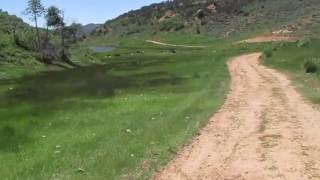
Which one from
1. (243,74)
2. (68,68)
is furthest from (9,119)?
(68,68)

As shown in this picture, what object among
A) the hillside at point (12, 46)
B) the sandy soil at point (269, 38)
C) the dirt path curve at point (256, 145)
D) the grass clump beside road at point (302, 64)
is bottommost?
the sandy soil at point (269, 38)

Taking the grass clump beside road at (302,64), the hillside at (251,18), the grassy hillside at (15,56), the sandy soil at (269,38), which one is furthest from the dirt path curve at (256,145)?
the hillside at (251,18)

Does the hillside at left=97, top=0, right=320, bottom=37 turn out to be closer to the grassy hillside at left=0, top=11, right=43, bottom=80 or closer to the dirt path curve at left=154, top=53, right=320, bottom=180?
the grassy hillside at left=0, top=11, right=43, bottom=80

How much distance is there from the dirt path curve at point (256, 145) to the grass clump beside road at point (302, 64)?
476 cm

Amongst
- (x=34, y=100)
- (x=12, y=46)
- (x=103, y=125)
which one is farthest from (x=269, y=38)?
(x=103, y=125)

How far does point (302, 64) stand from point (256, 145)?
119ft

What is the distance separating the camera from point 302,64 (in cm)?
5438

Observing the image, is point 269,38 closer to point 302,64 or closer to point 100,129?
point 302,64

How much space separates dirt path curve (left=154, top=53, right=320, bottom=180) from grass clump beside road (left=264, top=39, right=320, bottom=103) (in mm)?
4759

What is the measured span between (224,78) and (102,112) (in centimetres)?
1880

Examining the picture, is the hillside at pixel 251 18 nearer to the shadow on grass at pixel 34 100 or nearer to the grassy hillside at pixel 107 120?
the grassy hillside at pixel 107 120

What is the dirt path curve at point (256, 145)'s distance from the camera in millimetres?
16453

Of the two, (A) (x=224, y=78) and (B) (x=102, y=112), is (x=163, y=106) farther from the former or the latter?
(A) (x=224, y=78)

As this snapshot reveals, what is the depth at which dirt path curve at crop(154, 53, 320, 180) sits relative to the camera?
16453 mm
